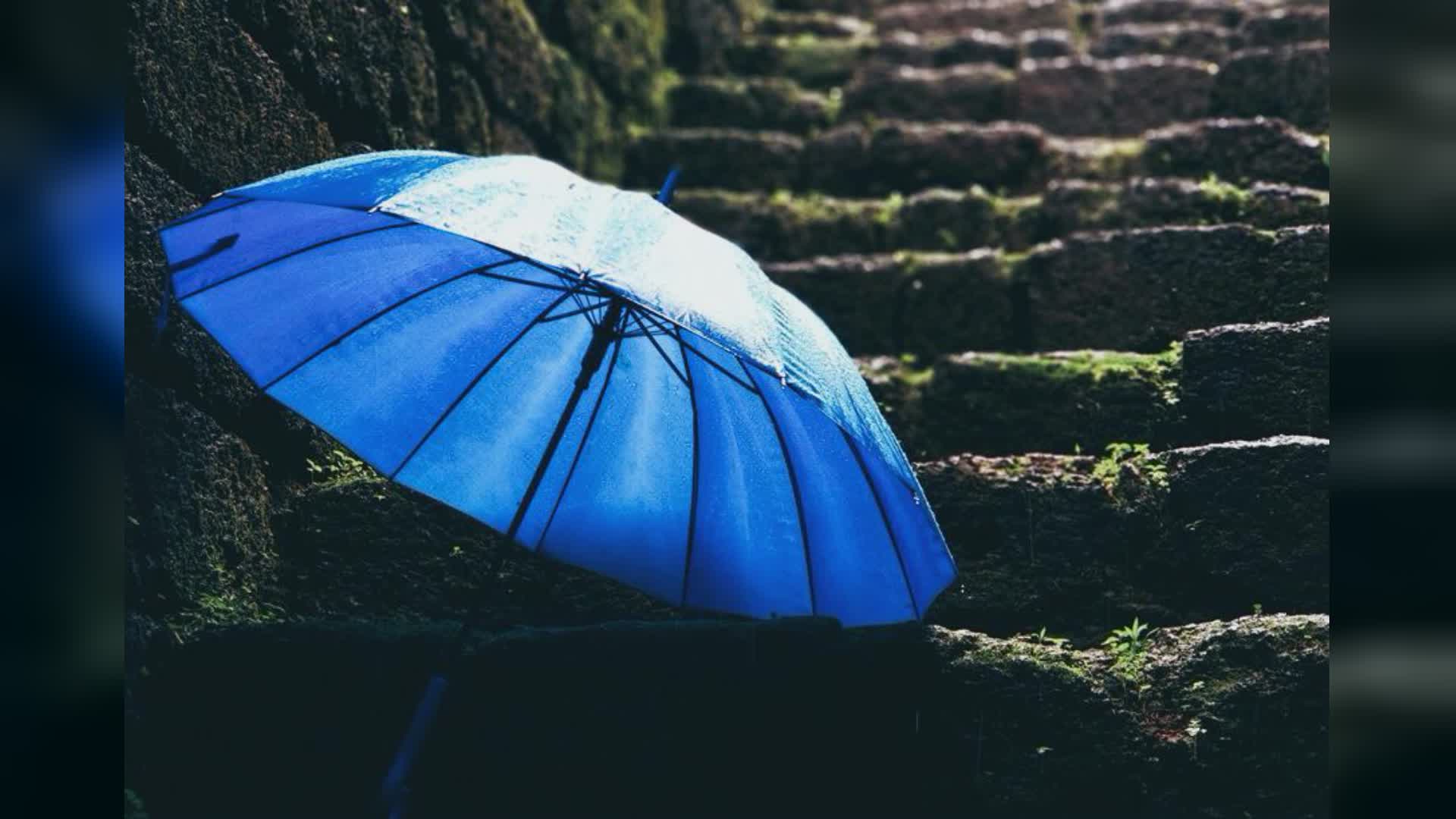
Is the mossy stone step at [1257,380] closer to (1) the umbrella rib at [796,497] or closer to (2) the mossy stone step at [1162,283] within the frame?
(2) the mossy stone step at [1162,283]

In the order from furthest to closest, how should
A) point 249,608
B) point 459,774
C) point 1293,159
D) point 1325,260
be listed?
point 1293,159, point 1325,260, point 249,608, point 459,774

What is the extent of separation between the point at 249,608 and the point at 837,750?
47.2 inches

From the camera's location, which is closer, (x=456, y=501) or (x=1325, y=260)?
(x=456, y=501)

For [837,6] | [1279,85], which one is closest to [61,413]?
[1279,85]

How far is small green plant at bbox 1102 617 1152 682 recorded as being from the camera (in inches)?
115

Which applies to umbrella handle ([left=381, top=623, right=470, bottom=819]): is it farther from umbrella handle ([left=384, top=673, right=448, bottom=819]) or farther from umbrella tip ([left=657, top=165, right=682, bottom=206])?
umbrella tip ([left=657, top=165, right=682, bottom=206])

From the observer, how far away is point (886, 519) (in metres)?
2.66

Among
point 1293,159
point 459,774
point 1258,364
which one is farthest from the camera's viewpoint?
point 1293,159

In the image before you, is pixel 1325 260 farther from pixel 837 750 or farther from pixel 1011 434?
pixel 837 750

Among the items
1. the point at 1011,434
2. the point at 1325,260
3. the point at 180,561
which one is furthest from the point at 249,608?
the point at 1325,260

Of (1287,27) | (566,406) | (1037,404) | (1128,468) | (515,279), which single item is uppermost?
(1287,27)

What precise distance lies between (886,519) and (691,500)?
1.24 ft

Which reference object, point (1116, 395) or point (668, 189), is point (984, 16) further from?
point (668, 189)

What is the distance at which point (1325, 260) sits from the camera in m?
3.96
